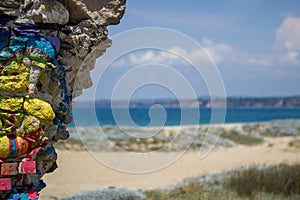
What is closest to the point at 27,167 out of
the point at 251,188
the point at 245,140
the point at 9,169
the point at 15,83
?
the point at 9,169

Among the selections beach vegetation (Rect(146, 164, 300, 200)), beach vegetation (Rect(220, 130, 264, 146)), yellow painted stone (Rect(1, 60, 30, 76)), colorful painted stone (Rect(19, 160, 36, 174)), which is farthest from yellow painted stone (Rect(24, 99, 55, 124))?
beach vegetation (Rect(220, 130, 264, 146))

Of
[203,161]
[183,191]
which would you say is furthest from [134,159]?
[183,191]

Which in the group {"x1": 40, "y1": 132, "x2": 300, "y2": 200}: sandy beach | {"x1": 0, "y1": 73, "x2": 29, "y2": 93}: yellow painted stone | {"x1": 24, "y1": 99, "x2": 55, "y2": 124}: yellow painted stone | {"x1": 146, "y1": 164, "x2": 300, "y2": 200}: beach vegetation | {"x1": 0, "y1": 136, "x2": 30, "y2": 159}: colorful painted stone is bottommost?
{"x1": 40, "y1": 132, "x2": 300, "y2": 200}: sandy beach

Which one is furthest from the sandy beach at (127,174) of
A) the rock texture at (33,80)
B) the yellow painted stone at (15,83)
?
the yellow painted stone at (15,83)

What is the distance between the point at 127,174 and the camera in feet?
40.0

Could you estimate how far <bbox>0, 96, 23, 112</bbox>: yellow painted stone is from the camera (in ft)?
9.15

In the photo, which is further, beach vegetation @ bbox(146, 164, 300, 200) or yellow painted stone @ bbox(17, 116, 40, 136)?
beach vegetation @ bbox(146, 164, 300, 200)

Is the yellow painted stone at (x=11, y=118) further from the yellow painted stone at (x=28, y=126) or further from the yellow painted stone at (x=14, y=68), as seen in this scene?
the yellow painted stone at (x=14, y=68)

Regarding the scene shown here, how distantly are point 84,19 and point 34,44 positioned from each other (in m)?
0.60

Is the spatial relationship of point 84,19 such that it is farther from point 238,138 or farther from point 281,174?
point 238,138

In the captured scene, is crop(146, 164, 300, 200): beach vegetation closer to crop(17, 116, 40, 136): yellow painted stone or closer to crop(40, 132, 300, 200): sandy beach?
crop(40, 132, 300, 200): sandy beach

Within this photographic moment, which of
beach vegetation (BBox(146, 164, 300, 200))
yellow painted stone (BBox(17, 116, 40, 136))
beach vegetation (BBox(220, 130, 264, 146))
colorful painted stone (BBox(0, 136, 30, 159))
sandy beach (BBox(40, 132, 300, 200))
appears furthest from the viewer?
beach vegetation (BBox(220, 130, 264, 146))

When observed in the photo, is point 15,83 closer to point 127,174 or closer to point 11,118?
point 11,118

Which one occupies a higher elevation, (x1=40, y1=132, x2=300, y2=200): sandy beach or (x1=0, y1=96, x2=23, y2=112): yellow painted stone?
(x1=0, y1=96, x2=23, y2=112): yellow painted stone
